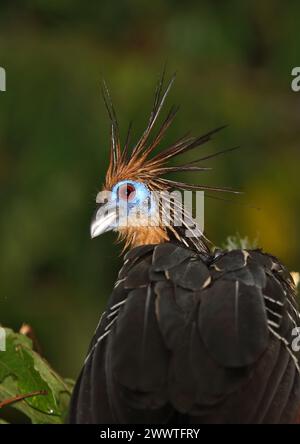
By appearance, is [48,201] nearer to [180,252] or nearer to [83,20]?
[83,20]

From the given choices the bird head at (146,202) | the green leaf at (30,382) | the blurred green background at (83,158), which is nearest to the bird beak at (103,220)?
the bird head at (146,202)

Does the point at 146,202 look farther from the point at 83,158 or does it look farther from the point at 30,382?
the point at 83,158

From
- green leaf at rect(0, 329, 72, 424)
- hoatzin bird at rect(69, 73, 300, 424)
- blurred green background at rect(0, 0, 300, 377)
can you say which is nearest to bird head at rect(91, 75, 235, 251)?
hoatzin bird at rect(69, 73, 300, 424)

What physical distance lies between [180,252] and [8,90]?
246 inches

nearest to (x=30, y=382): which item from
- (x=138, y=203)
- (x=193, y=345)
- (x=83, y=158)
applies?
(x=193, y=345)

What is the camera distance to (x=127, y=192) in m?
5.36

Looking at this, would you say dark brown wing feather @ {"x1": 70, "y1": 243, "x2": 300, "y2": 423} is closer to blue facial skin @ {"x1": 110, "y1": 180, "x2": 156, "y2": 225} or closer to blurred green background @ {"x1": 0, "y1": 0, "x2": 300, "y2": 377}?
blue facial skin @ {"x1": 110, "y1": 180, "x2": 156, "y2": 225}

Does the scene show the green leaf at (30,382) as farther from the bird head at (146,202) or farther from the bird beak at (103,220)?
the bird head at (146,202)

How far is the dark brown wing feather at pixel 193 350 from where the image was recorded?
3.76 meters

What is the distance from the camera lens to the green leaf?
4.08 meters

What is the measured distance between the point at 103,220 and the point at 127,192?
0.21 metres

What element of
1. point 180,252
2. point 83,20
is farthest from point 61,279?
point 180,252

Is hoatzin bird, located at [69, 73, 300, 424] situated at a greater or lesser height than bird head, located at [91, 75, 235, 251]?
lesser

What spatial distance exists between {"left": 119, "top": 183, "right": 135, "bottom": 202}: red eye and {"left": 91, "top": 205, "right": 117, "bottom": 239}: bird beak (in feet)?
0.26
